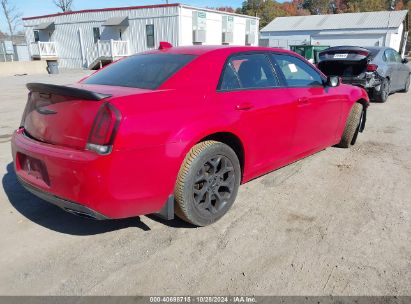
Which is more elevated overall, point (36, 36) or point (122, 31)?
point (122, 31)

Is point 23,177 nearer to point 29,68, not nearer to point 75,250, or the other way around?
point 75,250

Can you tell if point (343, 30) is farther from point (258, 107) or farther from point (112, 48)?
point (258, 107)

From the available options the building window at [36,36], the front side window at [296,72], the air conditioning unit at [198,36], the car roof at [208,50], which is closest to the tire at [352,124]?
the front side window at [296,72]

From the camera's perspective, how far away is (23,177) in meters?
3.00

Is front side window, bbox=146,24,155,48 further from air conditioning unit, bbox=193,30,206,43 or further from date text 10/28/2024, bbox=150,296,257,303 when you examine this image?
date text 10/28/2024, bbox=150,296,257,303

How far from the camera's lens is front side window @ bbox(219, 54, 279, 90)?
3.37 metres

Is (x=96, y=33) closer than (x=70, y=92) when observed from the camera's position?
No

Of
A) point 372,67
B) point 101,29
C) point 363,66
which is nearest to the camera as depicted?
point 372,67

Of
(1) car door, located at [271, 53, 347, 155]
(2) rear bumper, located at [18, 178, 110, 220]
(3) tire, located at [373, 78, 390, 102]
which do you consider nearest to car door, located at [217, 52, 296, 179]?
(1) car door, located at [271, 53, 347, 155]

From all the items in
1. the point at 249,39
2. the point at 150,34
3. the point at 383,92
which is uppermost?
the point at 150,34

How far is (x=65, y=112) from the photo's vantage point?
2691 mm

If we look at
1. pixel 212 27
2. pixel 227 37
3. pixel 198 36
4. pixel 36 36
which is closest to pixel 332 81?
pixel 198 36

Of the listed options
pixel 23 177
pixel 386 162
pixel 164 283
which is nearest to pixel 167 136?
pixel 164 283

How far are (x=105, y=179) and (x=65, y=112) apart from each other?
0.65m
